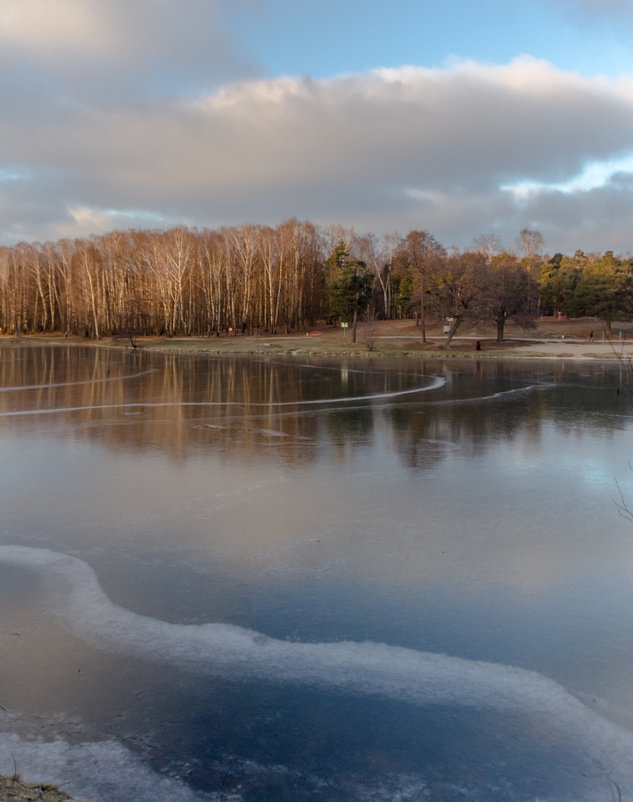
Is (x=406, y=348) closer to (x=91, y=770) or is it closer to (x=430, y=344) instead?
(x=430, y=344)

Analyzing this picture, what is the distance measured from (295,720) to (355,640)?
1115 mm

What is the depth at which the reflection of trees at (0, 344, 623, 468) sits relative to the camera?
13.8 metres

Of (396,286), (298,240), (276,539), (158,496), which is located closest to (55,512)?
(158,496)

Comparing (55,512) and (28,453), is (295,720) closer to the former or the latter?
(55,512)

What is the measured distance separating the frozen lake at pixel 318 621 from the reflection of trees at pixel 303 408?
2.51 ft

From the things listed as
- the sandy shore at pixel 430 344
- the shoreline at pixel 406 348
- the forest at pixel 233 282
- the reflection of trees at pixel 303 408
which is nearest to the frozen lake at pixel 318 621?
the reflection of trees at pixel 303 408

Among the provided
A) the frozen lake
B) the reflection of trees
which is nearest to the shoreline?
the reflection of trees

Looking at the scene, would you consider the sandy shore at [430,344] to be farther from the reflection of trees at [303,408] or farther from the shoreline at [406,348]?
the reflection of trees at [303,408]

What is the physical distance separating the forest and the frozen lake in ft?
154

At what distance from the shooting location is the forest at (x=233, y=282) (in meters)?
65.9

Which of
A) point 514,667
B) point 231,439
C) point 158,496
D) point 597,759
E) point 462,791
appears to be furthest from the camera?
point 231,439

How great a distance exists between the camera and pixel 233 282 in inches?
3027

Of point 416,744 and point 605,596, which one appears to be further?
point 605,596

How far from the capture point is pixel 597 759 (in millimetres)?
3916
